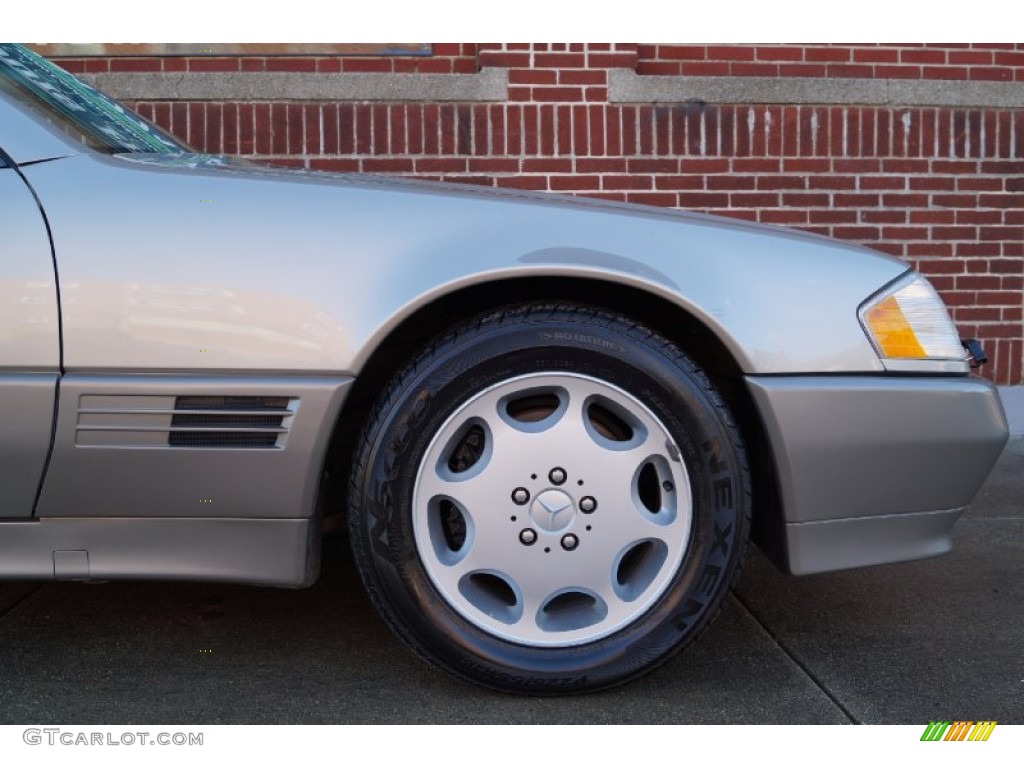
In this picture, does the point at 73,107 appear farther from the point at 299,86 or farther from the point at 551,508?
the point at 299,86

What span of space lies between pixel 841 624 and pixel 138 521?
1.68m

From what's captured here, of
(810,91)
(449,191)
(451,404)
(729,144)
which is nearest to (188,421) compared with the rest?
(451,404)

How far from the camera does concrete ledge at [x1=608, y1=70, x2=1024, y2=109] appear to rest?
17.0 ft

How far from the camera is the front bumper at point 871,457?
219cm

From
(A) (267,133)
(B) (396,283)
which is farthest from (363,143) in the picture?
(B) (396,283)

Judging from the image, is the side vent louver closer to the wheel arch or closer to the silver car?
the silver car

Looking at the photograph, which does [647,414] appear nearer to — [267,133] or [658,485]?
[658,485]

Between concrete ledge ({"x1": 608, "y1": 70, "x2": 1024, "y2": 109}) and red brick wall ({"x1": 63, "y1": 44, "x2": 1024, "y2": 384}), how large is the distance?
0.16 feet

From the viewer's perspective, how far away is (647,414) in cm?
217

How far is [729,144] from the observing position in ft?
17.2

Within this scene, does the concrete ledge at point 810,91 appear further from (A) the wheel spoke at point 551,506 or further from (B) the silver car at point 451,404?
(A) the wheel spoke at point 551,506
